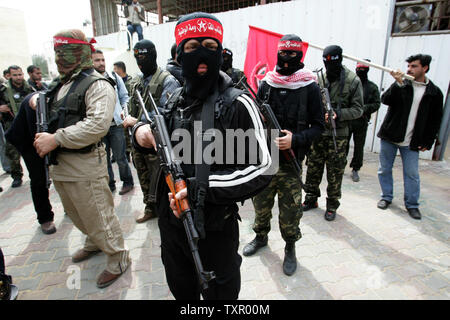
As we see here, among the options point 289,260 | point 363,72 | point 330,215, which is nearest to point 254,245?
point 289,260

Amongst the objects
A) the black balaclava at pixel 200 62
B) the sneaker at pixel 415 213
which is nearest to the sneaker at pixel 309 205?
the sneaker at pixel 415 213

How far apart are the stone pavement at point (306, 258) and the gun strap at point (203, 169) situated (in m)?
1.43

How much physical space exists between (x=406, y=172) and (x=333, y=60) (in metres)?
1.93

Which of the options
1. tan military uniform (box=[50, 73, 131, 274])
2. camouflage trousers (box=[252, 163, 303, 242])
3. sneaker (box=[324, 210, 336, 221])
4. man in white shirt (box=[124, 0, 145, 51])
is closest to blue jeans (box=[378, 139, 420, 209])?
sneaker (box=[324, 210, 336, 221])

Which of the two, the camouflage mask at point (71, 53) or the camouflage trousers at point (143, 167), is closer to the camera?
the camouflage mask at point (71, 53)

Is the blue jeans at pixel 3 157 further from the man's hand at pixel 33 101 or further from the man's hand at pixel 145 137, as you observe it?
the man's hand at pixel 145 137

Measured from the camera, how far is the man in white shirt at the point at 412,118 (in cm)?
334

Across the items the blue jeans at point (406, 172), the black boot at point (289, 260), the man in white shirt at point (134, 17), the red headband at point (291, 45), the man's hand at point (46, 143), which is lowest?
the black boot at point (289, 260)

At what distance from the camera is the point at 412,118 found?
3.47 meters

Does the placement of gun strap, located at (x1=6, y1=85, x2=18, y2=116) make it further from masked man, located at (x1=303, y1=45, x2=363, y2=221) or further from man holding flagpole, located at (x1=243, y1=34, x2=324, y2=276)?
masked man, located at (x1=303, y1=45, x2=363, y2=221)

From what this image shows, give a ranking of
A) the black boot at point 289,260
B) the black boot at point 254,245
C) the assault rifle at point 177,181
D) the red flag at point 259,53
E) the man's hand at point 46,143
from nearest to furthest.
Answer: the assault rifle at point 177,181
the man's hand at point 46,143
the black boot at point 289,260
the black boot at point 254,245
the red flag at point 259,53

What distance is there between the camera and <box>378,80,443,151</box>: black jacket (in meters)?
3.35
